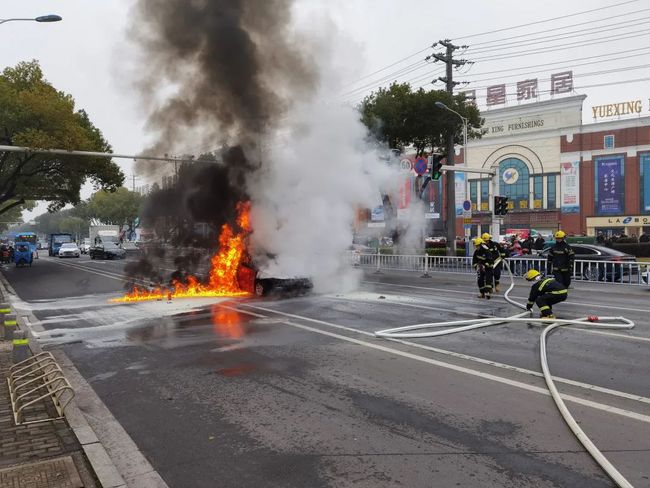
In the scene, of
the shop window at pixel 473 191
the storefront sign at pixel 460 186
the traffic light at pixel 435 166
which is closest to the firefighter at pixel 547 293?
the traffic light at pixel 435 166

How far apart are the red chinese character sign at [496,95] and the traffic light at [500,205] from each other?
25103 millimetres

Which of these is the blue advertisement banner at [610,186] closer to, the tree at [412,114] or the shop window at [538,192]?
the shop window at [538,192]

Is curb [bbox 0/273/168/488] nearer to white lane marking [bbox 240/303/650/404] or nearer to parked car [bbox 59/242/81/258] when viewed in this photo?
white lane marking [bbox 240/303/650/404]

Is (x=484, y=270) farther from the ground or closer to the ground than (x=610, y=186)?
closer to the ground

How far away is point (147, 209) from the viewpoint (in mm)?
19469

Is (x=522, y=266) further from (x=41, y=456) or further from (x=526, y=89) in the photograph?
(x=526, y=89)

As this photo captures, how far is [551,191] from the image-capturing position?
42781 mm

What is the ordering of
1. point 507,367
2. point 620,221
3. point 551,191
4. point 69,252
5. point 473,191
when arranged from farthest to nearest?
1. point 473,191
2. point 69,252
3. point 551,191
4. point 620,221
5. point 507,367

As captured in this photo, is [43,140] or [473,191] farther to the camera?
[473,191]

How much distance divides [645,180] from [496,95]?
43.3 ft

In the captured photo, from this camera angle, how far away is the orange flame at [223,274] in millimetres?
14781

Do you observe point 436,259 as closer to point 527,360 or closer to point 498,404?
point 527,360

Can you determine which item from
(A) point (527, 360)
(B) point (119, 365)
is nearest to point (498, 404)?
(A) point (527, 360)

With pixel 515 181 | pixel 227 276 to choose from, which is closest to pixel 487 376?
pixel 227 276
